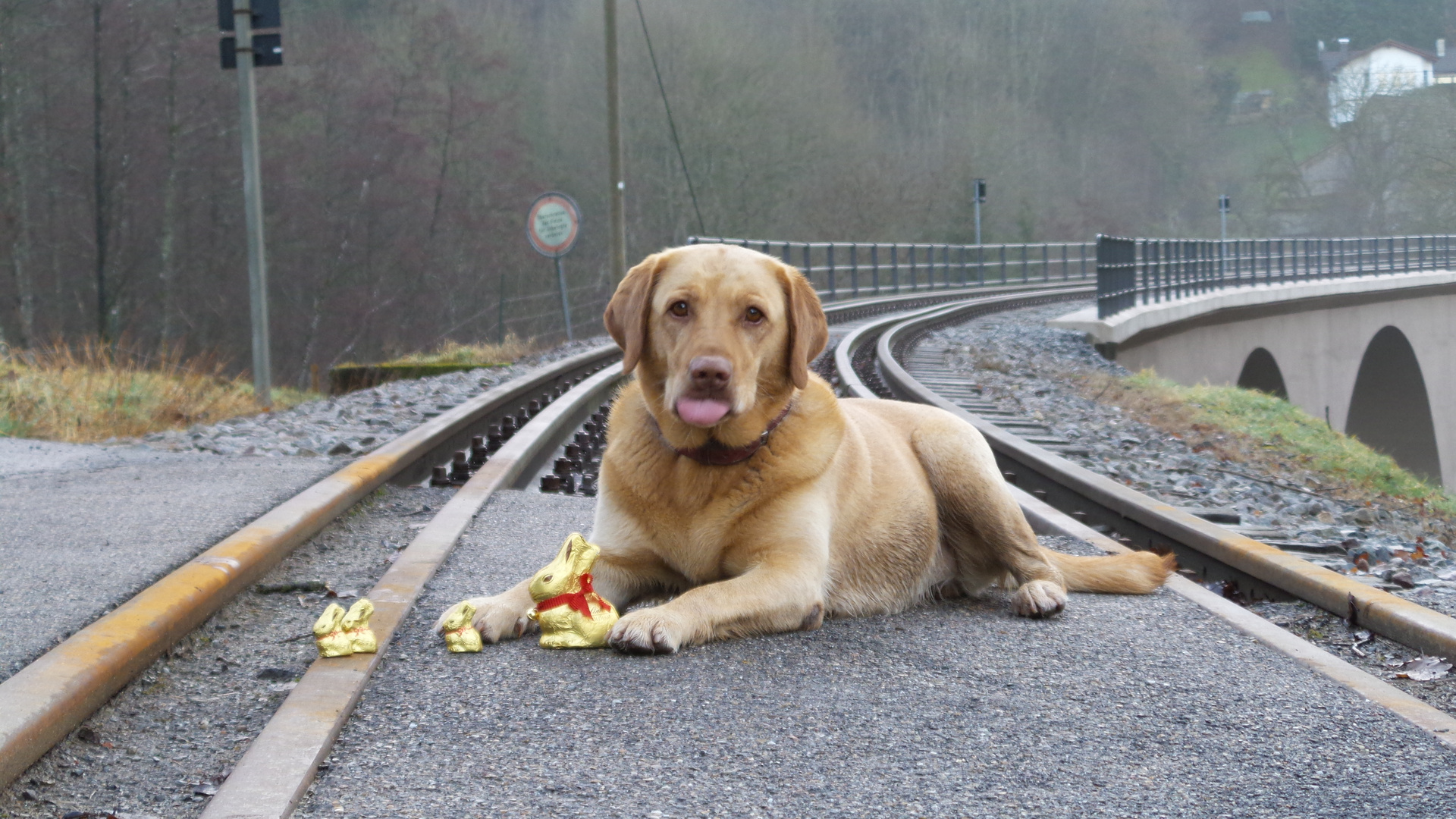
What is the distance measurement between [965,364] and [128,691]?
432 inches

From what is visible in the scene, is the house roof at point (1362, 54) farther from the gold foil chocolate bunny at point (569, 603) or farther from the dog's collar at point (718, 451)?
the gold foil chocolate bunny at point (569, 603)

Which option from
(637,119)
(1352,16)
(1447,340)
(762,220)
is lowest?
(1447,340)

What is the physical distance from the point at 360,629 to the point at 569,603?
1.59ft

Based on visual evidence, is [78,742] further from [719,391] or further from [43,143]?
[43,143]

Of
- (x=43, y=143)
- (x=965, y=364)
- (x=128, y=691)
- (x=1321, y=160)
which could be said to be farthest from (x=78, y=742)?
(x=1321, y=160)

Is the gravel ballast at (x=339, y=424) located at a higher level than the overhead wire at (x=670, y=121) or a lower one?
lower

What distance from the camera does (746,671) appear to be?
2826 mm

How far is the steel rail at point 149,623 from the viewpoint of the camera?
228cm

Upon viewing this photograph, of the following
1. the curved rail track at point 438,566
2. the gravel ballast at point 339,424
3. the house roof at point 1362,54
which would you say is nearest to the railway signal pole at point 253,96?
the gravel ballast at point 339,424

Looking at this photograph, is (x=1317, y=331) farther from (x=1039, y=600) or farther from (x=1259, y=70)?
(x=1259, y=70)

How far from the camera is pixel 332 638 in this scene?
285 centimetres

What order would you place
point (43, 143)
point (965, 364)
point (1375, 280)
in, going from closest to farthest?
point (965, 364), point (43, 143), point (1375, 280)

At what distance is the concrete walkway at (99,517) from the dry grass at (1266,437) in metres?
6.24

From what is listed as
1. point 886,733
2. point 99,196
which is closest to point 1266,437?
point 886,733
